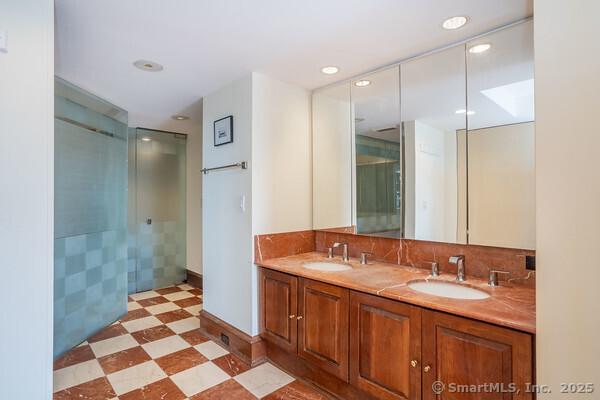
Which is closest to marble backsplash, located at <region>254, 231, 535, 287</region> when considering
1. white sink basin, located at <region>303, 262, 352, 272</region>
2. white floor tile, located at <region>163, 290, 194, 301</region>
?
white sink basin, located at <region>303, 262, 352, 272</region>

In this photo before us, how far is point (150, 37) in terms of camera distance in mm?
1818

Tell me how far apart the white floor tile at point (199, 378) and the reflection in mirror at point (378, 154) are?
1495 millimetres

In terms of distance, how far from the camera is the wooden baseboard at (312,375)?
1.85 metres

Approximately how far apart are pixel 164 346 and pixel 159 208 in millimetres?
2120

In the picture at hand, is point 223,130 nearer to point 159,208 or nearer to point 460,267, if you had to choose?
point 460,267

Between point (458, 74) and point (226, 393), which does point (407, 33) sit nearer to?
point (458, 74)

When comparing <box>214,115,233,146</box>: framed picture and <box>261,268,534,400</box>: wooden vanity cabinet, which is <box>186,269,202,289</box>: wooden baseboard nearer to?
<box>261,268,534,400</box>: wooden vanity cabinet

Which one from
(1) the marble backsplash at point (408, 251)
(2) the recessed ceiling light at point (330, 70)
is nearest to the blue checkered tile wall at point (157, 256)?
(1) the marble backsplash at point (408, 251)

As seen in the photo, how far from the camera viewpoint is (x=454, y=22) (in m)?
1.68

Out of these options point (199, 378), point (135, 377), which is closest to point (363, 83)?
point (199, 378)

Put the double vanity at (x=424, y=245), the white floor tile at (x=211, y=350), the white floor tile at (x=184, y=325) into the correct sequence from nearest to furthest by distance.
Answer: the double vanity at (x=424, y=245) < the white floor tile at (x=211, y=350) < the white floor tile at (x=184, y=325)

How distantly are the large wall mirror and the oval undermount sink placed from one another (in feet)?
0.99

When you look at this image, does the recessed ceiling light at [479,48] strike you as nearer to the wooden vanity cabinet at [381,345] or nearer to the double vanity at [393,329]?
the double vanity at [393,329]

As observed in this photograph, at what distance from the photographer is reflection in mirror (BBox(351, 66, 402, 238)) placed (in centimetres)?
227
